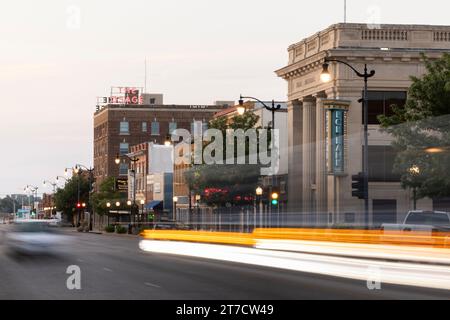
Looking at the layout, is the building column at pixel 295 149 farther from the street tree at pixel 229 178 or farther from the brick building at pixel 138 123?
the brick building at pixel 138 123

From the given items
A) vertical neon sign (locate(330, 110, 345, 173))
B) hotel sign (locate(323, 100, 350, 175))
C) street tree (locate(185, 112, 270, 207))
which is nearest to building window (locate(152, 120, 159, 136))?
street tree (locate(185, 112, 270, 207))

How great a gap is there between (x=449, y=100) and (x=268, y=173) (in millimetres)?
26848

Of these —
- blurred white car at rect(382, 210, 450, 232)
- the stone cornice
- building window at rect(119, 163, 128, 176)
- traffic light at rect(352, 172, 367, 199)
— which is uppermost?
the stone cornice

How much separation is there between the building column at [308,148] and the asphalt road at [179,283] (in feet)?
108

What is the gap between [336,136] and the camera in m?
60.5

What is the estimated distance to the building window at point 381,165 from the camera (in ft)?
203

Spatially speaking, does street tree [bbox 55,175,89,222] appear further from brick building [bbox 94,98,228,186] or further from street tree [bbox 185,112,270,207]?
street tree [bbox 185,112,270,207]

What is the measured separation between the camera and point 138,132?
131125mm

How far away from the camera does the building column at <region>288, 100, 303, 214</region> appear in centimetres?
6800

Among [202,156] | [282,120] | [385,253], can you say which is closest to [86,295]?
[385,253]

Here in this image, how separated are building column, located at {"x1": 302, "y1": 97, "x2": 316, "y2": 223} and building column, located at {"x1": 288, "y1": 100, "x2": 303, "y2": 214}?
4.35 feet

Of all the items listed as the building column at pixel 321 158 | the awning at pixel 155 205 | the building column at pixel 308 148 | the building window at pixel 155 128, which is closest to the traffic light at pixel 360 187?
the building column at pixel 321 158
